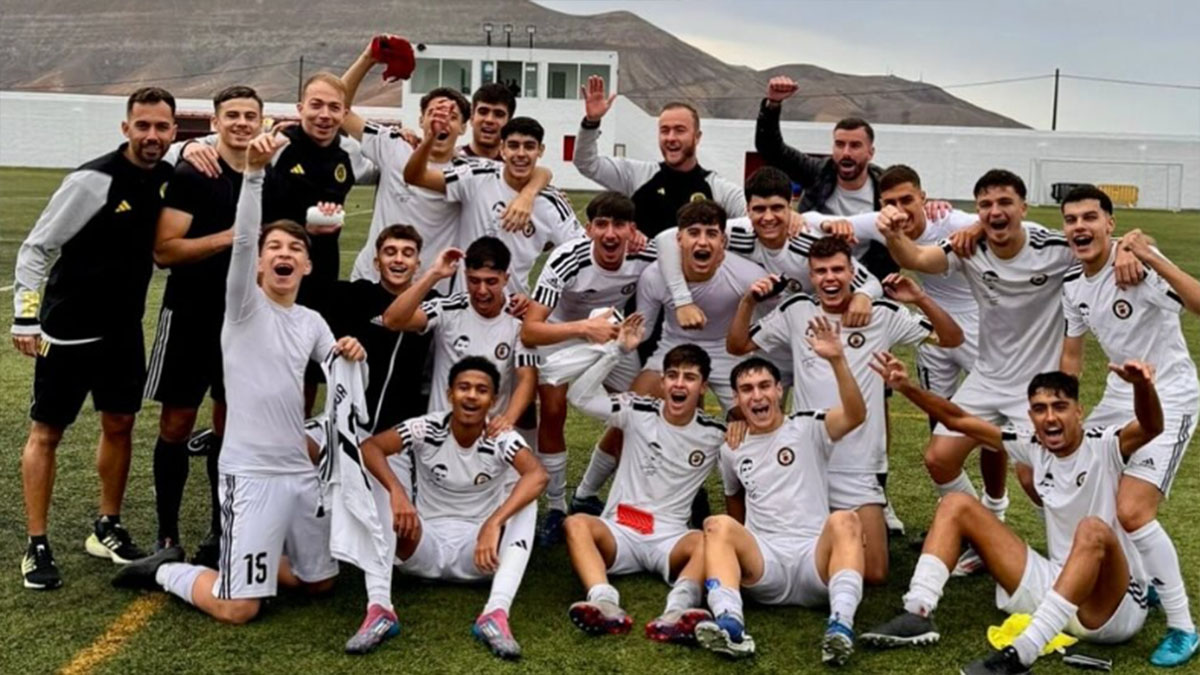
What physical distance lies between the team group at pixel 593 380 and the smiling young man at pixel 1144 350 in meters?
0.01

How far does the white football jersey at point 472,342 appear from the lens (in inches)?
229

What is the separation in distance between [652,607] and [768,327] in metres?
1.49

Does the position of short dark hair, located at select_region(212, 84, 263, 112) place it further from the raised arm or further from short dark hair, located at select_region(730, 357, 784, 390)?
the raised arm

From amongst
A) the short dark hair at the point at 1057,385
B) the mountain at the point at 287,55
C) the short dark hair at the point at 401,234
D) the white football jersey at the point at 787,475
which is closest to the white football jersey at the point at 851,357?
the white football jersey at the point at 787,475

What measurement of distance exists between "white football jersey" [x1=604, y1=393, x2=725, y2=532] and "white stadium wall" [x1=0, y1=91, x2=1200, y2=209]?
4839 cm

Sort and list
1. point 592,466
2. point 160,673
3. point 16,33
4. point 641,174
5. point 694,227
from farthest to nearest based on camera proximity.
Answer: point 16,33 < point 641,174 < point 592,466 < point 694,227 < point 160,673

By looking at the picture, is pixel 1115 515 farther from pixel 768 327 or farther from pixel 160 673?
pixel 160 673

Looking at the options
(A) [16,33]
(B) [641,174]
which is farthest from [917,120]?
(B) [641,174]

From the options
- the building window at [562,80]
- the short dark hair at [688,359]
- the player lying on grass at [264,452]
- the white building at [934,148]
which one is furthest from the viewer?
the white building at [934,148]

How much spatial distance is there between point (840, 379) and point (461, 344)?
177cm

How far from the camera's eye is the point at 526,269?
659 centimetres

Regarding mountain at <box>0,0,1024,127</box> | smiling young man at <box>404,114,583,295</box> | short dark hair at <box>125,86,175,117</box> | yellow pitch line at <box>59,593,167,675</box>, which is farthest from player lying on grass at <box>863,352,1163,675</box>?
mountain at <box>0,0,1024,127</box>

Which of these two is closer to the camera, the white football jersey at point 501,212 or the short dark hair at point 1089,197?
the short dark hair at point 1089,197

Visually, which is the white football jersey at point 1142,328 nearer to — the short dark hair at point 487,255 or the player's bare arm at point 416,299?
the short dark hair at point 487,255
